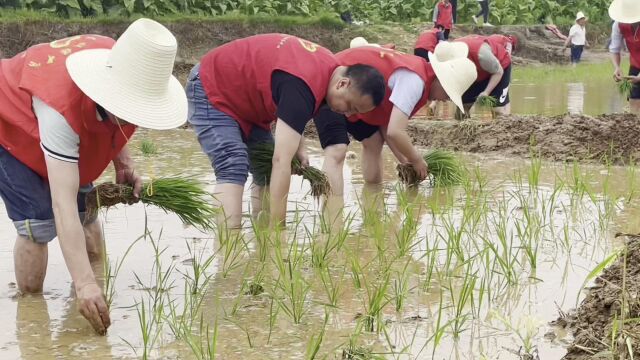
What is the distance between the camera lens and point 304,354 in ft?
9.77

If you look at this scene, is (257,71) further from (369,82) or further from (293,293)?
(293,293)

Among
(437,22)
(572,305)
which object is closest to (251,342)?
(572,305)

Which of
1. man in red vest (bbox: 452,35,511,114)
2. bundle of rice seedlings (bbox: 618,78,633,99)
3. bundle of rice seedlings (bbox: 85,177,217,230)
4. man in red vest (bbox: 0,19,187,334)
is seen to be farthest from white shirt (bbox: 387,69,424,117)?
bundle of rice seedlings (bbox: 618,78,633,99)

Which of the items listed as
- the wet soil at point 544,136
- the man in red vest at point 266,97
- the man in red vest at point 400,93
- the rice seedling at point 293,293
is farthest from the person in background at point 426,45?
the rice seedling at point 293,293

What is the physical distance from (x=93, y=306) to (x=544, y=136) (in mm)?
4938

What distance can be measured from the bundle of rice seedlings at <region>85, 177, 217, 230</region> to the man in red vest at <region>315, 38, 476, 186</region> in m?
1.35

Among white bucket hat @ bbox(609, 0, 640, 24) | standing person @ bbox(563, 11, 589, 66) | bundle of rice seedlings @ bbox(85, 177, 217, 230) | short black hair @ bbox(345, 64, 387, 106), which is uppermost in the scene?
short black hair @ bbox(345, 64, 387, 106)

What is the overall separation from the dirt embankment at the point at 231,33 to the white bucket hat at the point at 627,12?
6689 mm

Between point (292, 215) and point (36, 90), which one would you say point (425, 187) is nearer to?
point (292, 215)

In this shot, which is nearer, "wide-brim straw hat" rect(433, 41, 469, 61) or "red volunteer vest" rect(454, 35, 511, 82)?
"wide-brim straw hat" rect(433, 41, 469, 61)

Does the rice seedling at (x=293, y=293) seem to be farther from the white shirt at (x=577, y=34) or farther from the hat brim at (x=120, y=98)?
the white shirt at (x=577, y=34)

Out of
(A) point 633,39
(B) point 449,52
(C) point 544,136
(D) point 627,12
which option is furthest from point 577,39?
(B) point 449,52

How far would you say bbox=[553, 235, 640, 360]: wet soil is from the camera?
2580mm

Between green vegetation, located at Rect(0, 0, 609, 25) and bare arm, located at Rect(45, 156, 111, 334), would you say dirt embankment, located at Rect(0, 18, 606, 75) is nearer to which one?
green vegetation, located at Rect(0, 0, 609, 25)
